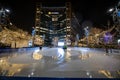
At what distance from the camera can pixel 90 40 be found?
69.8 m

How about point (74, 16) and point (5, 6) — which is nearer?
point (5, 6)

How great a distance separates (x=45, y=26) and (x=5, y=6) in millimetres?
102421

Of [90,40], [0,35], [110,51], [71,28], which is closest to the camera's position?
[110,51]

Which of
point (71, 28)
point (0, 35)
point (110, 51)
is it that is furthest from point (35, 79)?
point (71, 28)

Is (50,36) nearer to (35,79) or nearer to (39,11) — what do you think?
(39,11)

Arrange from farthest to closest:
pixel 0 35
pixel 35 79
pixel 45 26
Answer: pixel 45 26 → pixel 0 35 → pixel 35 79

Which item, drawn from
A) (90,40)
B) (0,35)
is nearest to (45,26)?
(90,40)

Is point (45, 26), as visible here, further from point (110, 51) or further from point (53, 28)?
point (110, 51)

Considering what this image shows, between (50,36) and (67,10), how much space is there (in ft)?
78.4

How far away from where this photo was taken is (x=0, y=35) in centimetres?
4006

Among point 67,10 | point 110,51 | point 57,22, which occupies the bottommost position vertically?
point 110,51

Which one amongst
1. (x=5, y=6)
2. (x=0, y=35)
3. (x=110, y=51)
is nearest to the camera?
(x=110, y=51)

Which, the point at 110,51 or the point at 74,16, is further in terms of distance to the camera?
the point at 74,16

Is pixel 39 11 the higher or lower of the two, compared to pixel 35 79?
higher
